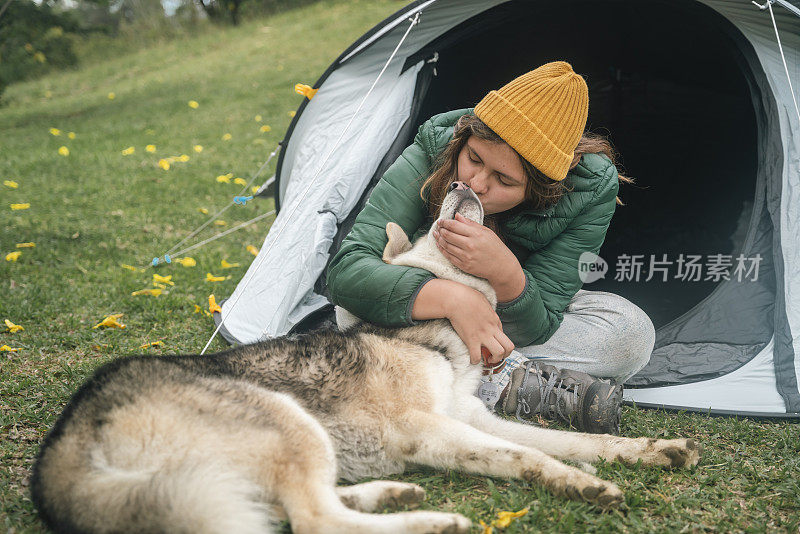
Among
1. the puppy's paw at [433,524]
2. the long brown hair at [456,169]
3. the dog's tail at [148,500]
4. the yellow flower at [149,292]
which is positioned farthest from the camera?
the yellow flower at [149,292]

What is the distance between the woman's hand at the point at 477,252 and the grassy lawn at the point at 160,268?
27.4 inches

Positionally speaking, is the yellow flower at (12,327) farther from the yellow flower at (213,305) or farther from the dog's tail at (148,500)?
the dog's tail at (148,500)

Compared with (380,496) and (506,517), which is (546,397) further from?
(380,496)

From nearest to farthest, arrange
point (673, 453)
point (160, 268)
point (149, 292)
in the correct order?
point (673, 453), point (149, 292), point (160, 268)

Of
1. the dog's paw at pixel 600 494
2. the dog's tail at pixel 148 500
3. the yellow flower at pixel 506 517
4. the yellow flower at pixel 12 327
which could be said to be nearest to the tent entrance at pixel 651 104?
the dog's paw at pixel 600 494

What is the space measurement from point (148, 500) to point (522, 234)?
1.71m

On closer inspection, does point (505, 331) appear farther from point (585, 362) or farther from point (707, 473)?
point (707, 473)

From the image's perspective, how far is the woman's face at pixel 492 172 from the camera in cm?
226

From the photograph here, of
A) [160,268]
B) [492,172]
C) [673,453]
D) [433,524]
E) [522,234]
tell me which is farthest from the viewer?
[160,268]

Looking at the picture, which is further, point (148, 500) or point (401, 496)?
point (401, 496)

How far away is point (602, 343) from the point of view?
2.62 meters

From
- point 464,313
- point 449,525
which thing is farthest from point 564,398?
point 449,525

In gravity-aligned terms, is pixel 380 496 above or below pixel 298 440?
below

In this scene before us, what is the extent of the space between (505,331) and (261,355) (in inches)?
37.8
